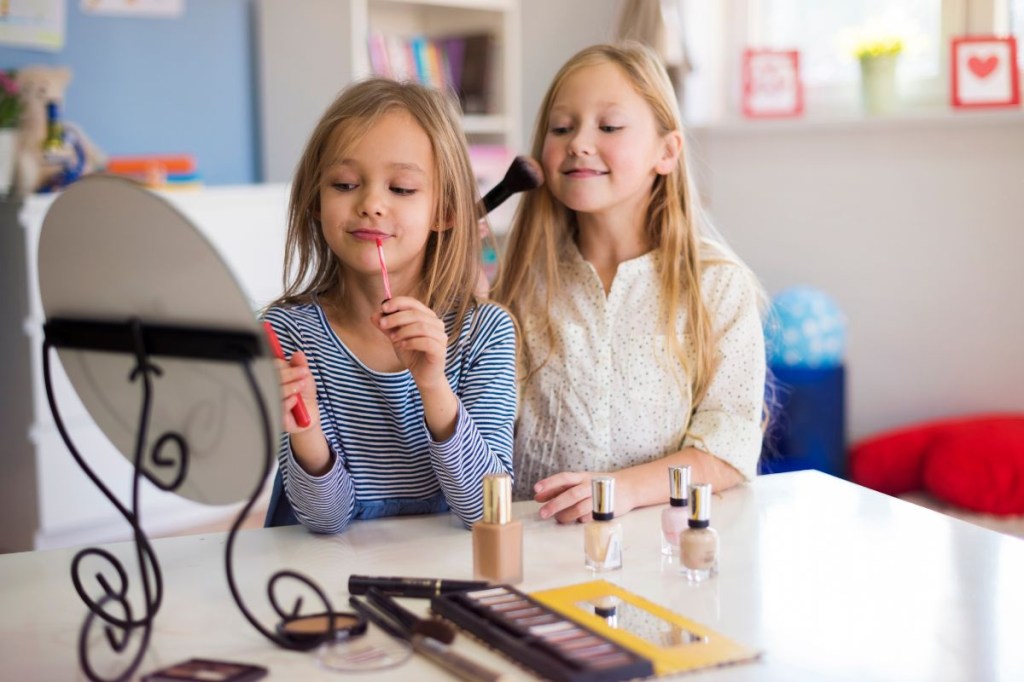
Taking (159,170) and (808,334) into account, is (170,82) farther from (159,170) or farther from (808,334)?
(808,334)

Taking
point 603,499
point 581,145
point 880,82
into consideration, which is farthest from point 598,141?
point 880,82

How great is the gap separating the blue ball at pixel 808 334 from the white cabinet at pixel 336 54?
109 cm

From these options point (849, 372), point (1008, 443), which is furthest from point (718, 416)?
point (849, 372)

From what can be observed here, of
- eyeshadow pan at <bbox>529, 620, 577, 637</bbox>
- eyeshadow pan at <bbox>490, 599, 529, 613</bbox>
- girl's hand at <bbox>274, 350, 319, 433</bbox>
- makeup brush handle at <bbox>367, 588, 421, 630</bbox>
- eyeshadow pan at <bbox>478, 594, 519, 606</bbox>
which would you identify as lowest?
makeup brush handle at <bbox>367, 588, 421, 630</bbox>

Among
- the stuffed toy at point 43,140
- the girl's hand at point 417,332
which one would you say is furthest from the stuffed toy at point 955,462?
the stuffed toy at point 43,140

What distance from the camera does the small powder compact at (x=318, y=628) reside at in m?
0.88

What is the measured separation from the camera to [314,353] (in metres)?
1.33

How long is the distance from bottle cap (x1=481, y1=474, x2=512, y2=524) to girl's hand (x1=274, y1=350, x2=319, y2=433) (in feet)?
0.56

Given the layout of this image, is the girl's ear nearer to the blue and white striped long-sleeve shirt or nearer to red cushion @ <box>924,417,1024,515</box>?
the blue and white striped long-sleeve shirt

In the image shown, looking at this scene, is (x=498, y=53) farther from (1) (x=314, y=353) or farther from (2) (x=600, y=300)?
(1) (x=314, y=353)

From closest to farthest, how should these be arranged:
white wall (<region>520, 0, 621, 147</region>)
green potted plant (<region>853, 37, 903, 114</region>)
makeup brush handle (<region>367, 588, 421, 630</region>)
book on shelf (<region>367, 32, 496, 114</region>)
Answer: makeup brush handle (<region>367, 588, 421, 630</region>) < green potted plant (<region>853, 37, 903, 114</region>) < book on shelf (<region>367, 32, 496, 114</region>) < white wall (<region>520, 0, 621, 147</region>)

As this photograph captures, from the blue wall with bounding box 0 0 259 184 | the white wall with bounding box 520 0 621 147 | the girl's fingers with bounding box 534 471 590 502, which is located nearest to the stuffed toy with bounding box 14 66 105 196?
the blue wall with bounding box 0 0 259 184

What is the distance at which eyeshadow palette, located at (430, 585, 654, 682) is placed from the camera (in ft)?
2.65

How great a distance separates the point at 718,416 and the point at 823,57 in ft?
7.43
